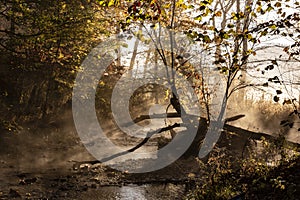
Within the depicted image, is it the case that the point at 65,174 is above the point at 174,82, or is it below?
below

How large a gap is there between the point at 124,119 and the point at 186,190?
7.12 meters

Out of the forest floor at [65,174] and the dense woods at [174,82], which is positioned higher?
the dense woods at [174,82]

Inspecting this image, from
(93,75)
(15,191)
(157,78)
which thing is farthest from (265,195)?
(93,75)

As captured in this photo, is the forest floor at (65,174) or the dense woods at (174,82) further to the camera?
the forest floor at (65,174)

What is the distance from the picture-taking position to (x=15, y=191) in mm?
7254

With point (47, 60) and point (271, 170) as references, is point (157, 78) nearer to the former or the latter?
point (47, 60)

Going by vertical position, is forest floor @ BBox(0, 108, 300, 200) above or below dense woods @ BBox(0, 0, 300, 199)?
below

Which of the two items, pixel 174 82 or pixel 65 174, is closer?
pixel 65 174

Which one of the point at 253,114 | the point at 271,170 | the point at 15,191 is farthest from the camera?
the point at 253,114

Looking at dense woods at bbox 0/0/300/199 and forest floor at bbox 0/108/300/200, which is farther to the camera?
forest floor at bbox 0/108/300/200

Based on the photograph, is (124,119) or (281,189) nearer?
(281,189)

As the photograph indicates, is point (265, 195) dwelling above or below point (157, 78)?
below

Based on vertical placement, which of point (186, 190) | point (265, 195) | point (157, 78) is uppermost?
point (157, 78)

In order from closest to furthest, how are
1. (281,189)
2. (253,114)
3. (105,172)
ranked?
(281,189)
(105,172)
(253,114)
